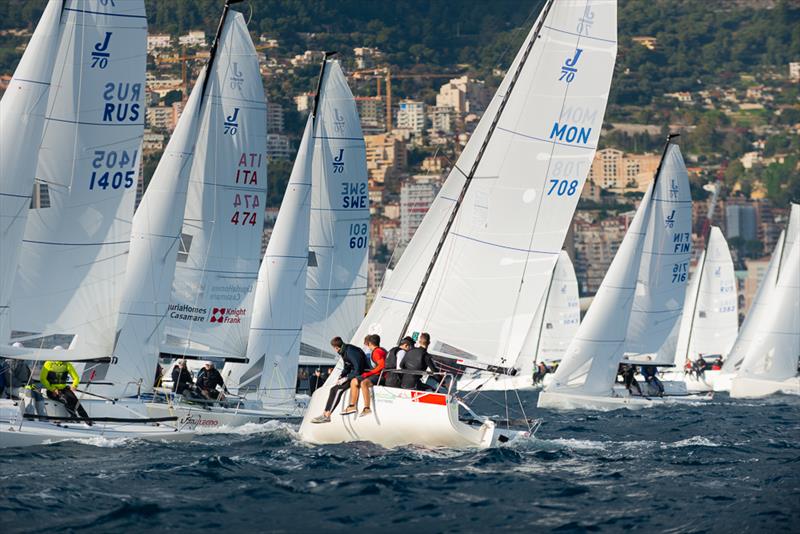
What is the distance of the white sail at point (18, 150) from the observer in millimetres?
13844

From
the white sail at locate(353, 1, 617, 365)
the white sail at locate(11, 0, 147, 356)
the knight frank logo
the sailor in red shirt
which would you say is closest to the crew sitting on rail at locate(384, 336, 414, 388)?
the sailor in red shirt

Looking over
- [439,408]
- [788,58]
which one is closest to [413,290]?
[439,408]

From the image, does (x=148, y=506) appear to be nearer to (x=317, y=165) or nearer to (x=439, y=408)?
(x=439, y=408)

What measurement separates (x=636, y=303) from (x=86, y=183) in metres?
14.6

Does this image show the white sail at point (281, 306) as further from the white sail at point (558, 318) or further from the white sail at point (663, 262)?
the white sail at point (558, 318)

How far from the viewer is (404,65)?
15512 cm

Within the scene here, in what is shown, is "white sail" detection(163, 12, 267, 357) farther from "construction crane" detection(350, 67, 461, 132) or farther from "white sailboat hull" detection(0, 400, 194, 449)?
"construction crane" detection(350, 67, 461, 132)

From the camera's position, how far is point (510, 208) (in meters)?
14.4

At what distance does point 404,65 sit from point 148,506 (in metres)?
147

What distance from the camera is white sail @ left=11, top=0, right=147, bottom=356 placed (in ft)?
47.8

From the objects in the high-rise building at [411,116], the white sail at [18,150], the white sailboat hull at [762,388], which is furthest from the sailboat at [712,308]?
the high-rise building at [411,116]

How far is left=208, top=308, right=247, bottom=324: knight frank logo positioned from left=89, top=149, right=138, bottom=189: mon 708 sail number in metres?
4.05

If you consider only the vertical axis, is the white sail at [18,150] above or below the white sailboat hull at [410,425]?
above

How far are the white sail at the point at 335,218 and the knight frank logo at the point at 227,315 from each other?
2920mm
